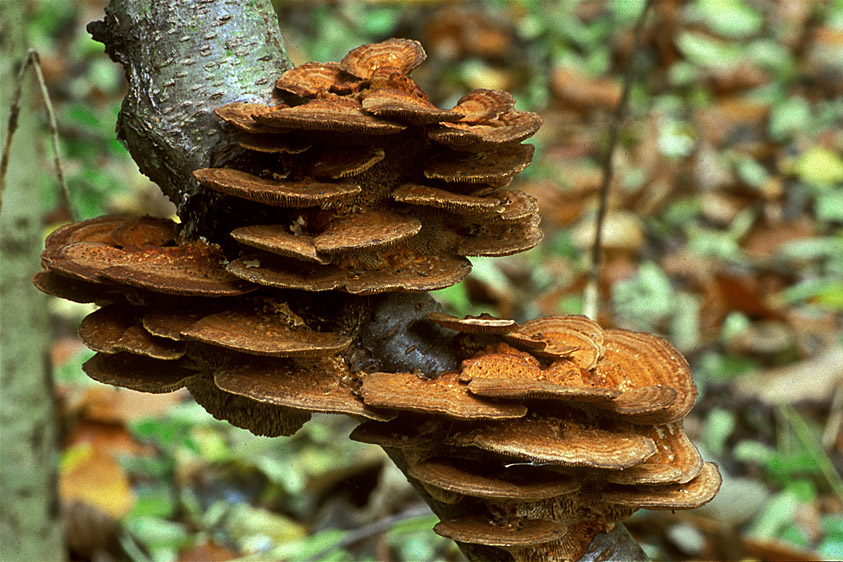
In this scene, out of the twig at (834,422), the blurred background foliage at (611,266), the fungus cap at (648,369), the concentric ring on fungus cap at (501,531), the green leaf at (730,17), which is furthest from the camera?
the green leaf at (730,17)

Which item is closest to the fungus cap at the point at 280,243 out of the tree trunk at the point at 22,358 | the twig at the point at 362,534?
the tree trunk at the point at 22,358

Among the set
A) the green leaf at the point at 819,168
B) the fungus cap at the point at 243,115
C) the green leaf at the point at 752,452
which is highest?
the fungus cap at the point at 243,115

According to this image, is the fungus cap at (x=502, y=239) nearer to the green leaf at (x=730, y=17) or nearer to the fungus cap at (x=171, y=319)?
the fungus cap at (x=171, y=319)

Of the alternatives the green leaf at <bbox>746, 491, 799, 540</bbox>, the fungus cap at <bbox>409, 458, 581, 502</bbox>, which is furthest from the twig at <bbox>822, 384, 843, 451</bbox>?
the fungus cap at <bbox>409, 458, 581, 502</bbox>

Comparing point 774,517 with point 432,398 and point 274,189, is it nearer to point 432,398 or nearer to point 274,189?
point 432,398

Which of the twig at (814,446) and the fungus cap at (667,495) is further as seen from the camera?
the twig at (814,446)
